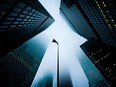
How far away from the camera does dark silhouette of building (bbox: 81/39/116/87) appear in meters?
69.8

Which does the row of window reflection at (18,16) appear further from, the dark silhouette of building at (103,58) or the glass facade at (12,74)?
the dark silhouette of building at (103,58)

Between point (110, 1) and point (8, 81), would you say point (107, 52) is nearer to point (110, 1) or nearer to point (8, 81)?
point (110, 1)

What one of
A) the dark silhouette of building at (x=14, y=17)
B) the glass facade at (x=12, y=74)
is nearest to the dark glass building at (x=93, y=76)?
the glass facade at (x=12, y=74)

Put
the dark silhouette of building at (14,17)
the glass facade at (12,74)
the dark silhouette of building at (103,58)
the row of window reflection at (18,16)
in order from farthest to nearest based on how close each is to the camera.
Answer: the dark silhouette of building at (103,58) < the glass facade at (12,74) < the row of window reflection at (18,16) < the dark silhouette of building at (14,17)

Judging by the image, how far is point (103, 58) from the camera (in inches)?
3447

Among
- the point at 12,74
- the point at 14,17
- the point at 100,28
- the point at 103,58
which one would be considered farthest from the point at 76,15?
the point at 14,17

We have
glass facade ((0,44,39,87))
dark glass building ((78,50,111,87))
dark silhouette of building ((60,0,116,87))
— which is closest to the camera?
dark silhouette of building ((60,0,116,87))

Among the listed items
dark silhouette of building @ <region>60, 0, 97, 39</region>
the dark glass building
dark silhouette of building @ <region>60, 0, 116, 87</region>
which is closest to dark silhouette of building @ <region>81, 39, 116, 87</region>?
dark silhouette of building @ <region>60, 0, 116, 87</region>

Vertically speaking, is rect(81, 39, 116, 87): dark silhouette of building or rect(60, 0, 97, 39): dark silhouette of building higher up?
rect(60, 0, 97, 39): dark silhouette of building

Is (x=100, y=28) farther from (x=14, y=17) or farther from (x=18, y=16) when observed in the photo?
(x=14, y=17)

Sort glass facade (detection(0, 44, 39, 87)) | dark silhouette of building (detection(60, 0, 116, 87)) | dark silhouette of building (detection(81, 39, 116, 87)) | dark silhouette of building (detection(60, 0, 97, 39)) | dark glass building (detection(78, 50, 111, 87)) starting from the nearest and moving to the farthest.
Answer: dark silhouette of building (detection(60, 0, 116, 87)) → glass facade (detection(0, 44, 39, 87)) → dark silhouette of building (detection(81, 39, 116, 87)) → dark silhouette of building (detection(60, 0, 97, 39)) → dark glass building (detection(78, 50, 111, 87))

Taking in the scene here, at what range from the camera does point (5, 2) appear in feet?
75.5

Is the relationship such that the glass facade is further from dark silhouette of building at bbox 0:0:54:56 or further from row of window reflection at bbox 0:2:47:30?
row of window reflection at bbox 0:2:47:30

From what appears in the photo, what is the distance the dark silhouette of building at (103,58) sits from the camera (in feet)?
229
